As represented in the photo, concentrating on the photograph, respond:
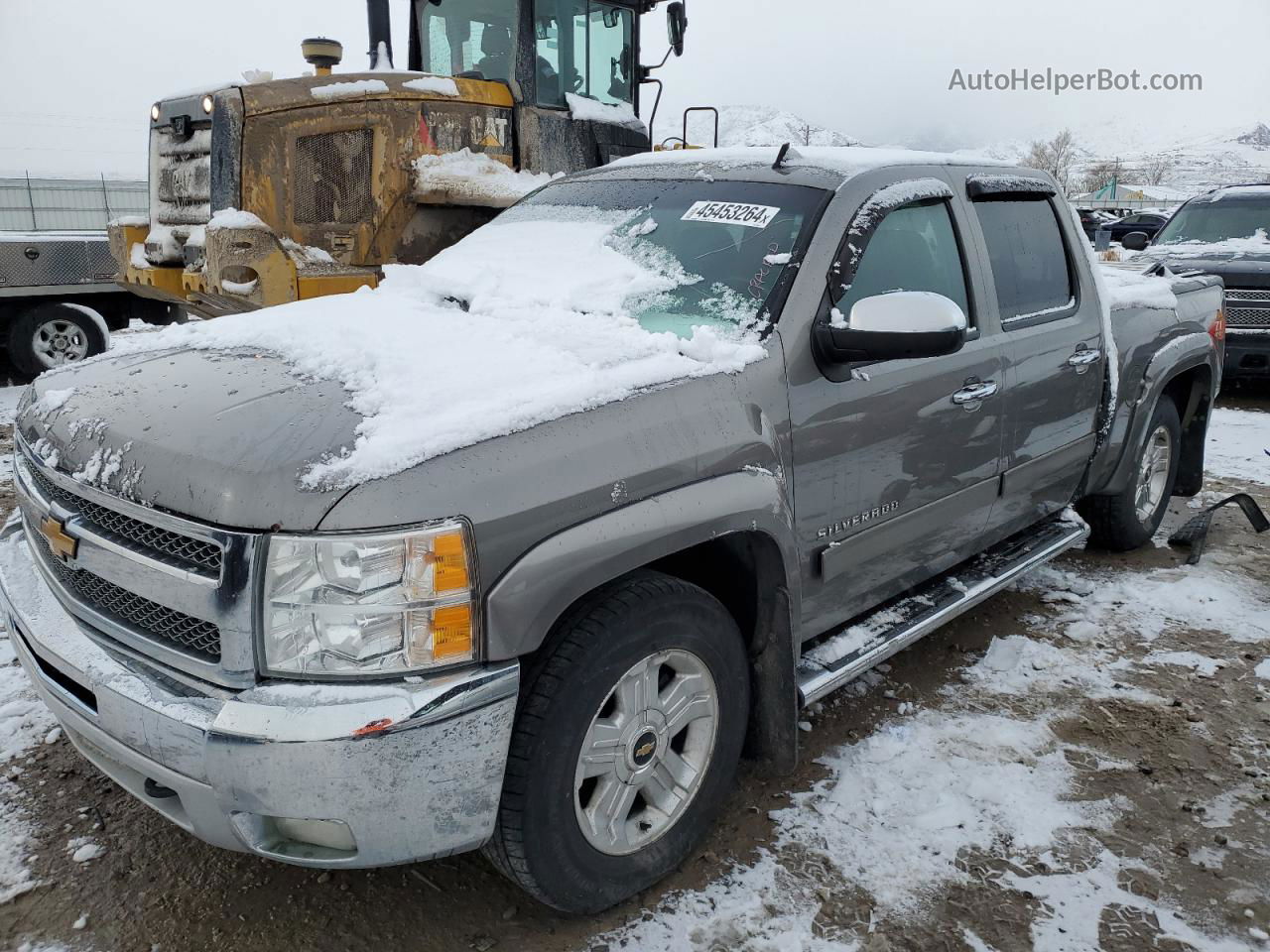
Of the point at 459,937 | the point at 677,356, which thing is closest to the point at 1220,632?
the point at 677,356

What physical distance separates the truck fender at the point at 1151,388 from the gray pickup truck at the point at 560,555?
4.07ft

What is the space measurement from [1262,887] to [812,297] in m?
2.03

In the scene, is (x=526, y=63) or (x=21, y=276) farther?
(x=21, y=276)

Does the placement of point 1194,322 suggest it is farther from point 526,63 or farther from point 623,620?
point 526,63

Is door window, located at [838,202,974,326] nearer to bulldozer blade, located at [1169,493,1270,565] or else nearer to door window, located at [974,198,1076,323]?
door window, located at [974,198,1076,323]

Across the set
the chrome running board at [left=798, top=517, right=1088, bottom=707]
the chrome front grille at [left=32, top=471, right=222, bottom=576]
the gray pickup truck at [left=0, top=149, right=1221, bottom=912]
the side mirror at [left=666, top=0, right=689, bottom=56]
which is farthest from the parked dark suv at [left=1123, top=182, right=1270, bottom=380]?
the chrome front grille at [left=32, top=471, right=222, bottom=576]

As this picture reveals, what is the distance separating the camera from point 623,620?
2.21 meters

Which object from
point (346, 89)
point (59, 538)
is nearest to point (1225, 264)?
point (346, 89)

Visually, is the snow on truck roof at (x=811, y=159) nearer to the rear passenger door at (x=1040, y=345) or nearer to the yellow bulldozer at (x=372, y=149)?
the rear passenger door at (x=1040, y=345)

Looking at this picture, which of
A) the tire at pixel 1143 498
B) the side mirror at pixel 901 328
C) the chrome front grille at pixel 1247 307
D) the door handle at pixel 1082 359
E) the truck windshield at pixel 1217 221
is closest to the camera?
the side mirror at pixel 901 328

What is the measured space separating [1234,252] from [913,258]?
7.86 meters

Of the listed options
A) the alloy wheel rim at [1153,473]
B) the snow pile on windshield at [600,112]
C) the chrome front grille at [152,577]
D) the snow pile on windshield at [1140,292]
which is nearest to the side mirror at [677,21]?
the snow pile on windshield at [600,112]

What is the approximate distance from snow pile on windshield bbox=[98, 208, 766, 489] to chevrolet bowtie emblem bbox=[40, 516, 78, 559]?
64 centimetres

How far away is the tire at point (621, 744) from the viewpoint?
2.12m
